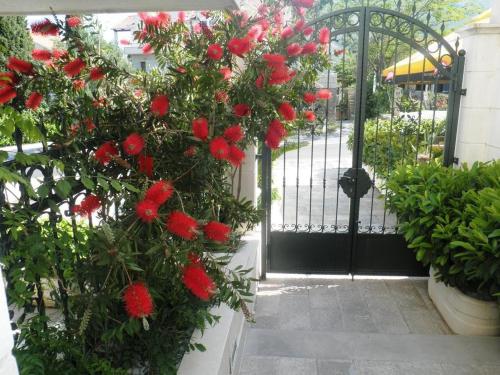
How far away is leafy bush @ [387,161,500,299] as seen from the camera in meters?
2.73

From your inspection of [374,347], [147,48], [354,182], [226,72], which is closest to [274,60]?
[226,72]

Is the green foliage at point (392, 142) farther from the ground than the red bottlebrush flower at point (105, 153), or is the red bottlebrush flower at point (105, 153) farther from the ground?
the red bottlebrush flower at point (105, 153)

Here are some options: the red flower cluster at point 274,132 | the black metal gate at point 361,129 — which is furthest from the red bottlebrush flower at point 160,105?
the black metal gate at point 361,129

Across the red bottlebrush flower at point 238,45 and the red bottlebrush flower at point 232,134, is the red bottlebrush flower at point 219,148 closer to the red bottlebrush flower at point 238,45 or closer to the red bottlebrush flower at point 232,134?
the red bottlebrush flower at point 232,134

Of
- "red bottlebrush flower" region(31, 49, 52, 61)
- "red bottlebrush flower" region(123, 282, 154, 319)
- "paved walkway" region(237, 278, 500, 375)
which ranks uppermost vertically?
"red bottlebrush flower" region(31, 49, 52, 61)

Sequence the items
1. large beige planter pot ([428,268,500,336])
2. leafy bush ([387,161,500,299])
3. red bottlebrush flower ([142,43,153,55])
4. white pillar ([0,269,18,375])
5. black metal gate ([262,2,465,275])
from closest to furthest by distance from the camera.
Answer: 1. white pillar ([0,269,18,375])
2. red bottlebrush flower ([142,43,153,55])
3. leafy bush ([387,161,500,299])
4. large beige planter pot ([428,268,500,336])
5. black metal gate ([262,2,465,275])

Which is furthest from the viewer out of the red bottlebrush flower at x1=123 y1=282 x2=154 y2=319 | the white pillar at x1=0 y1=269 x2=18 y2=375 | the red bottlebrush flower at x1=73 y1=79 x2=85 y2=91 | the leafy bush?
the leafy bush

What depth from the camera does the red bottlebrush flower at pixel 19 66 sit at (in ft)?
5.29

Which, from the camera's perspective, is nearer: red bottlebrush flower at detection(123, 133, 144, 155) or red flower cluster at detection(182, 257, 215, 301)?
red flower cluster at detection(182, 257, 215, 301)

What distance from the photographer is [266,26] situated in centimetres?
214

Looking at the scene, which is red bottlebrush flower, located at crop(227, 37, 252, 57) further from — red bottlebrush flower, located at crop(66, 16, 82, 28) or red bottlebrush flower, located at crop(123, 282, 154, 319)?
red bottlebrush flower, located at crop(123, 282, 154, 319)

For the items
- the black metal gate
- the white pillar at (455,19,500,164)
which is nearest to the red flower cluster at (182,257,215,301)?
the black metal gate

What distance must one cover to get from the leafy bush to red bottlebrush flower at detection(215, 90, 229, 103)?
1.92m

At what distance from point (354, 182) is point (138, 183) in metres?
2.67
